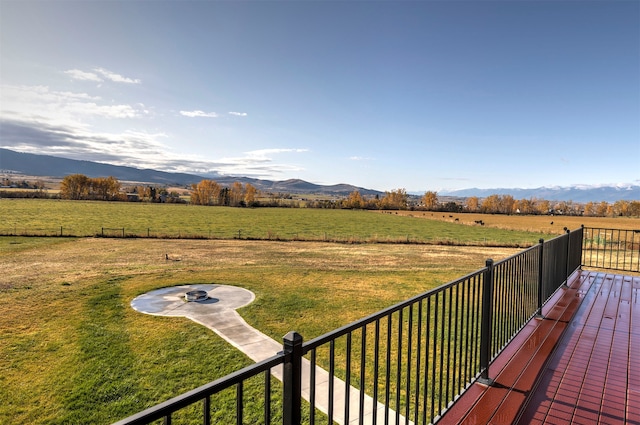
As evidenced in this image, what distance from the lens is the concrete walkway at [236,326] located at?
4480 millimetres

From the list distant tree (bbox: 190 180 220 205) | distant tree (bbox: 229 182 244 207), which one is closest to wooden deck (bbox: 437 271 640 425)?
distant tree (bbox: 229 182 244 207)

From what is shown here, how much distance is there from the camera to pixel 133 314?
8289mm

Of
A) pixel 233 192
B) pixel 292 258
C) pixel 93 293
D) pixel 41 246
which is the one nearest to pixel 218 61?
pixel 292 258

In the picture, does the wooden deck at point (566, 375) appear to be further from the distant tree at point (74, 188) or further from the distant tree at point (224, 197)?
the distant tree at point (74, 188)

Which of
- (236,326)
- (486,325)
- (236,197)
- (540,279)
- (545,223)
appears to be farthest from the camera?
(236,197)

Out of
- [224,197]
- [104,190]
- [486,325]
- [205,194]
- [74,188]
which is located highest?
[74,188]

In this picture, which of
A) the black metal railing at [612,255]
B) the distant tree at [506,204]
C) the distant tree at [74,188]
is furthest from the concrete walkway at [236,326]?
the distant tree at [506,204]

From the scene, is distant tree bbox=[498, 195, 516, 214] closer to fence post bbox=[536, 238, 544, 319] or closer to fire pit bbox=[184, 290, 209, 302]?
fire pit bbox=[184, 290, 209, 302]

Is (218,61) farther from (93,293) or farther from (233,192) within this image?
(233,192)

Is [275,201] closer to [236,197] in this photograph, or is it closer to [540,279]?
[236,197]

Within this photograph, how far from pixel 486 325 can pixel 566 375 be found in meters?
1.16

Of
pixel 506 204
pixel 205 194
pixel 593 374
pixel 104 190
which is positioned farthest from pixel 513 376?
pixel 104 190

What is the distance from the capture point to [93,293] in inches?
405

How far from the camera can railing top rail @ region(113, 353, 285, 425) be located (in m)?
0.92
